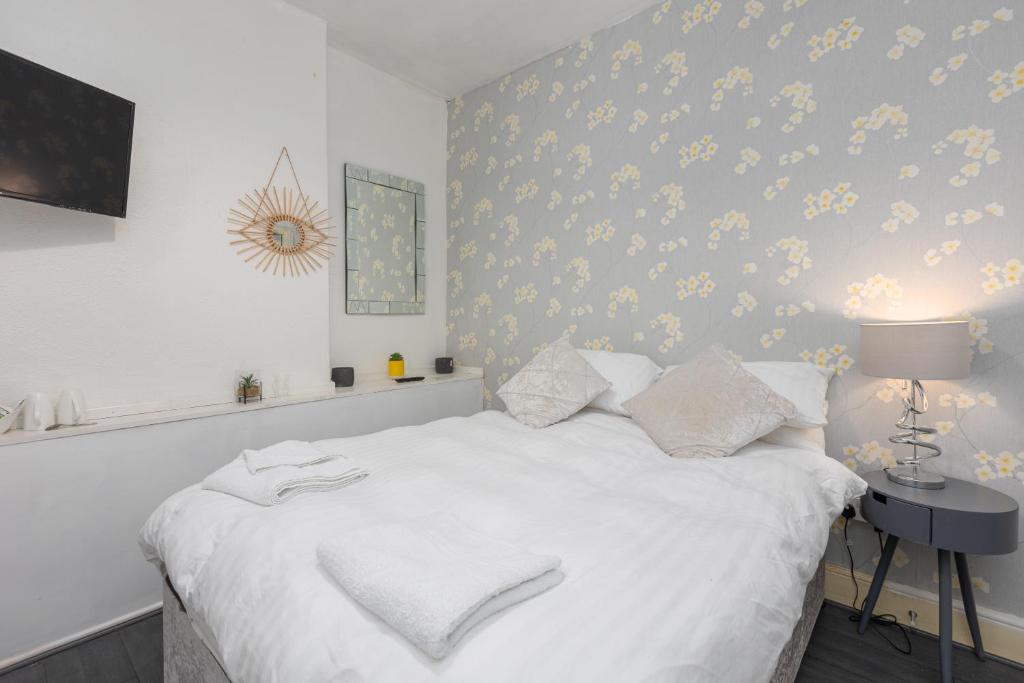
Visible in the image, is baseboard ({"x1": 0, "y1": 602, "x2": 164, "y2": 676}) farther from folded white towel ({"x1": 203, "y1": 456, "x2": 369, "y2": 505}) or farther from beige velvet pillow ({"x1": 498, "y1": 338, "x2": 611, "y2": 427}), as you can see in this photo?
beige velvet pillow ({"x1": 498, "y1": 338, "x2": 611, "y2": 427})

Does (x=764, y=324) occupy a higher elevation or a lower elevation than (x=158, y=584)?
higher

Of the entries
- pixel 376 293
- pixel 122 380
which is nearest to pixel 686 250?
pixel 376 293

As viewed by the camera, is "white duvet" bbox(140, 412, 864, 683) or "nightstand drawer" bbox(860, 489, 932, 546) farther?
"nightstand drawer" bbox(860, 489, 932, 546)

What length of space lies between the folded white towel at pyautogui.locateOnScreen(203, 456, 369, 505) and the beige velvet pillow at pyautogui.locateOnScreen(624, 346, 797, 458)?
48.6 inches

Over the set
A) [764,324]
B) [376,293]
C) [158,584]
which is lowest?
[158,584]

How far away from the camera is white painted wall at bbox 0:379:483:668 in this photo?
1.71m

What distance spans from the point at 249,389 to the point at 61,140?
4.14 feet

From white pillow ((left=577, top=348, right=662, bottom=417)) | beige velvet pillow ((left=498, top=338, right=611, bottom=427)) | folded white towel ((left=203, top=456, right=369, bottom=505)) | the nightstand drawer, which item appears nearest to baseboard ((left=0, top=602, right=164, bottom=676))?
folded white towel ((left=203, top=456, right=369, bottom=505))

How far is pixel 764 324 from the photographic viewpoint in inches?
91.2

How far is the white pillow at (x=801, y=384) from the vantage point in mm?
1950

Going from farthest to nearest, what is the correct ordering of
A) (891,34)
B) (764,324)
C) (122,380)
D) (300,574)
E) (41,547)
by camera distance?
1. (764,324)
2. (122,380)
3. (891,34)
4. (41,547)
5. (300,574)

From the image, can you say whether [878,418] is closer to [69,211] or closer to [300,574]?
[300,574]

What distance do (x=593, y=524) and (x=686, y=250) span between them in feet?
5.91

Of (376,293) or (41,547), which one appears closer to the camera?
(41,547)
